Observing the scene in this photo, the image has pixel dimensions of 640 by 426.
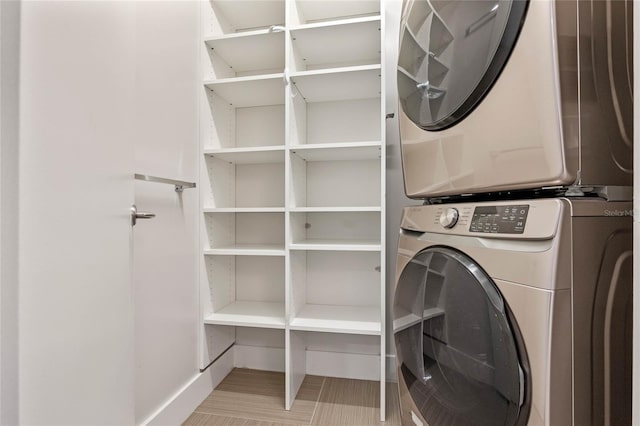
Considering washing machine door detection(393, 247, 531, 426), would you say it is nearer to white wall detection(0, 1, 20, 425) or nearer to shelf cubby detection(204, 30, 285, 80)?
white wall detection(0, 1, 20, 425)

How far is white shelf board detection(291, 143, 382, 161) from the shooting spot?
4.50ft

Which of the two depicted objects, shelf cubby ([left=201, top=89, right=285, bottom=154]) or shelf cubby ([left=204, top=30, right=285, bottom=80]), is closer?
shelf cubby ([left=204, top=30, right=285, bottom=80])

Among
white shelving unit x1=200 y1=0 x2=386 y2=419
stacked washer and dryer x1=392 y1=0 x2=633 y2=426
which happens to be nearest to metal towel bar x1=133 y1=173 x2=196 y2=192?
white shelving unit x1=200 y1=0 x2=386 y2=419

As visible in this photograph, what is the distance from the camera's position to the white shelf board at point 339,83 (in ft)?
4.42

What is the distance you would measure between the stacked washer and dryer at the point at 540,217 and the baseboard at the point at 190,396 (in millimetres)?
1053

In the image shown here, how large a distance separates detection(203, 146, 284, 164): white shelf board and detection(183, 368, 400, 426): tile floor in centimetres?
119

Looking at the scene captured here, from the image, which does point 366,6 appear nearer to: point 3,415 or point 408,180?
point 408,180

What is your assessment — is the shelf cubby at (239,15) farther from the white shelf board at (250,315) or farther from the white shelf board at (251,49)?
the white shelf board at (250,315)

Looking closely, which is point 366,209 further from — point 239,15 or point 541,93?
point 239,15

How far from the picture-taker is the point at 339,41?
1.44 meters

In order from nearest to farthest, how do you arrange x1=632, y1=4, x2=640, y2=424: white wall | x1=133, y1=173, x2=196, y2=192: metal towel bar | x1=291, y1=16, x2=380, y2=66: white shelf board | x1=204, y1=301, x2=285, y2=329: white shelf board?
x1=632, y1=4, x2=640, y2=424: white wall → x1=133, y1=173, x2=196, y2=192: metal towel bar → x1=291, y1=16, x2=380, y2=66: white shelf board → x1=204, y1=301, x2=285, y2=329: white shelf board

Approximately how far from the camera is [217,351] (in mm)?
1613

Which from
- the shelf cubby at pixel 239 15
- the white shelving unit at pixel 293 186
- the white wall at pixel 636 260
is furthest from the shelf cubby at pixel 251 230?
the white wall at pixel 636 260

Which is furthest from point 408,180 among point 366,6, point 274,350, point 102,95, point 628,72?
point 274,350
